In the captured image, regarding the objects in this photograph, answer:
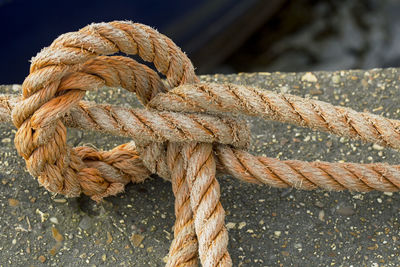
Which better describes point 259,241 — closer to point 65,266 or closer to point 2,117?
point 65,266

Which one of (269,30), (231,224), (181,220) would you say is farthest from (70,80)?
(269,30)

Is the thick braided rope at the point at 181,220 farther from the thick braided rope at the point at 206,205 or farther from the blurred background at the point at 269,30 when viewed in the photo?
the blurred background at the point at 269,30

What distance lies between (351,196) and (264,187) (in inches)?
8.0

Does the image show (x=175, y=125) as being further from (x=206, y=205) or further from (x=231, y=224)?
(x=231, y=224)

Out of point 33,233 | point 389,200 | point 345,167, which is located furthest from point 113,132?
point 389,200

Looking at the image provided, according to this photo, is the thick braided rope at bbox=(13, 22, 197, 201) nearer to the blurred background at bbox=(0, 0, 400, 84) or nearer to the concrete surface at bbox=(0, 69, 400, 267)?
the concrete surface at bbox=(0, 69, 400, 267)

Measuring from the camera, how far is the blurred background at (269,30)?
194 cm

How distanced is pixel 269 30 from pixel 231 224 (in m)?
1.50

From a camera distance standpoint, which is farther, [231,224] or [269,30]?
[269,30]

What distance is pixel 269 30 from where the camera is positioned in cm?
248

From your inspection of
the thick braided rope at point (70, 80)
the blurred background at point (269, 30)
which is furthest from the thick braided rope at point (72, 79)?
the blurred background at point (269, 30)

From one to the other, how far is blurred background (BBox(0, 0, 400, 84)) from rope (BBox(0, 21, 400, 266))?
0.85 m

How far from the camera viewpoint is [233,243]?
114cm

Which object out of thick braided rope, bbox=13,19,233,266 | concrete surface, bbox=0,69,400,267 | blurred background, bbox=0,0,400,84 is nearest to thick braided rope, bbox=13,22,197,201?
thick braided rope, bbox=13,19,233,266
